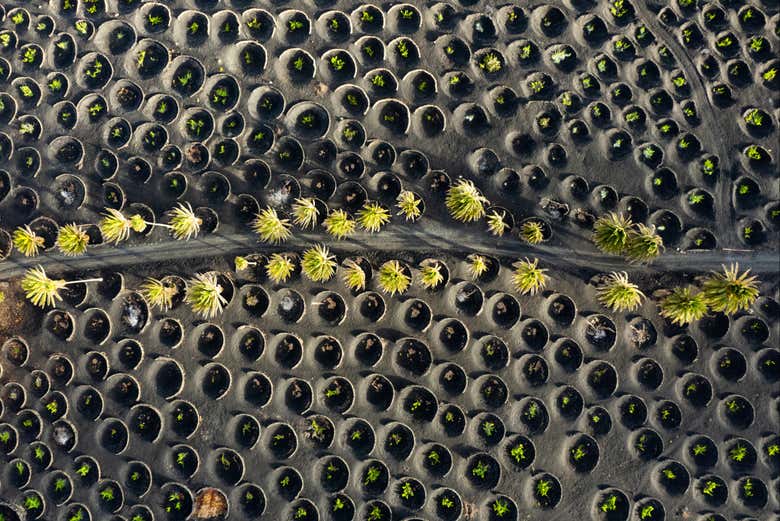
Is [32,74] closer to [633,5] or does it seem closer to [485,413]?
[485,413]

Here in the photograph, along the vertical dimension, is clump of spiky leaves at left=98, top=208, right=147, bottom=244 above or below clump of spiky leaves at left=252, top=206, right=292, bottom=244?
below

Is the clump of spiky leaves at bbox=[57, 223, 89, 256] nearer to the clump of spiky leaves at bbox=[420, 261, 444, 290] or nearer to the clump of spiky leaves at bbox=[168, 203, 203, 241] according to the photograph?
the clump of spiky leaves at bbox=[168, 203, 203, 241]

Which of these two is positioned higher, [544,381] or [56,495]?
[544,381]

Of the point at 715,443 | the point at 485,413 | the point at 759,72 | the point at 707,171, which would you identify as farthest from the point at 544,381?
the point at 759,72

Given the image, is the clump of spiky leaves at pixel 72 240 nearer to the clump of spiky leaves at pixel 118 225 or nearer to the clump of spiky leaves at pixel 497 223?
the clump of spiky leaves at pixel 118 225

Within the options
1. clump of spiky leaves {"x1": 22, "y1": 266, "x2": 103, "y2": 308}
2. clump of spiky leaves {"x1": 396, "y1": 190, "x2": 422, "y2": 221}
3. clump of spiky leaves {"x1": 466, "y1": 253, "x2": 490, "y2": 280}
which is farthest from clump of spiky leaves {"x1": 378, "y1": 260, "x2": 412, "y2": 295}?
clump of spiky leaves {"x1": 22, "y1": 266, "x2": 103, "y2": 308}

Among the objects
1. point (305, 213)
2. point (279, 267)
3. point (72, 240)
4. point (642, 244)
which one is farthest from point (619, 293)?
point (72, 240)
